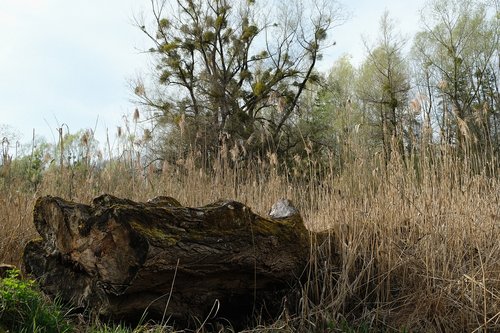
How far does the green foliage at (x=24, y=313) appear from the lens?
240 centimetres

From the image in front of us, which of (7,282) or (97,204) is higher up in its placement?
(97,204)

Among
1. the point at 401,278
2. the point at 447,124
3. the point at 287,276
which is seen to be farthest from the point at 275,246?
the point at 447,124

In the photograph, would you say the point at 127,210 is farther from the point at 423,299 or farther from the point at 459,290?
the point at 459,290

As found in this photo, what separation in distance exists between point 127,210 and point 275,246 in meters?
1.03

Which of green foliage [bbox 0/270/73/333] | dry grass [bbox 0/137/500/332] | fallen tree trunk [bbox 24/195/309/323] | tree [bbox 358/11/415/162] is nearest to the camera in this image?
green foliage [bbox 0/270/73/333]

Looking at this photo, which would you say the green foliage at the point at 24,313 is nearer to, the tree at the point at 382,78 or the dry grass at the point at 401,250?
the dry grass at the point at 401,250

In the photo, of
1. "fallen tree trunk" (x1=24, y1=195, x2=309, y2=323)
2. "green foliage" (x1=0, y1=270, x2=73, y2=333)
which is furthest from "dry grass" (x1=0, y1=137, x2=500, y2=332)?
"green foliage" (x1=0, y1=270, x2=73, y2=333)

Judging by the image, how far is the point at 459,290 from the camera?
3.09m

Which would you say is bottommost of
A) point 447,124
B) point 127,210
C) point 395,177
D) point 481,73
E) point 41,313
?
point 41,313

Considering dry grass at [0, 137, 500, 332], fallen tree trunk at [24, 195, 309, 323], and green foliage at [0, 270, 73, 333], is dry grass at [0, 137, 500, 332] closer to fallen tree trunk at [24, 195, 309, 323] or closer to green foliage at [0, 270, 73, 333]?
fallen tree trunk at [24, 195, 309, 323]

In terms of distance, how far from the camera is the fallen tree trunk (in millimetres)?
2557

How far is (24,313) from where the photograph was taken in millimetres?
2471


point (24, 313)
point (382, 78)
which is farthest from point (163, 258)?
point (382, 78)

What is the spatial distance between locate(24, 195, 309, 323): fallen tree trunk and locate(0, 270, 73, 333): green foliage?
25 cm
